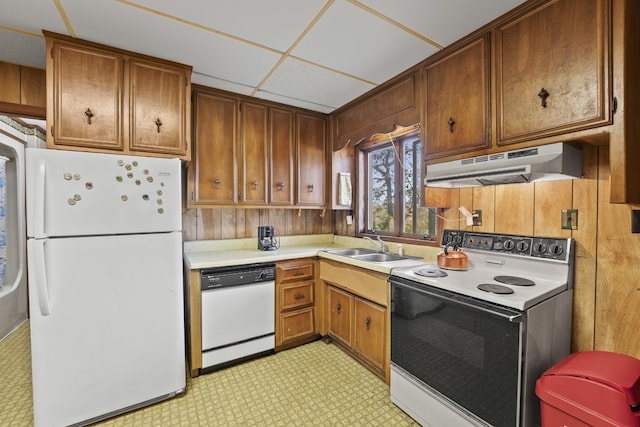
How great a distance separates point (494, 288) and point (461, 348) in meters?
0.36

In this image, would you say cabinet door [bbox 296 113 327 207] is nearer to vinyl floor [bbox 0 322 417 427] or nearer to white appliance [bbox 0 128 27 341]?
vinyl floor [bbox 0 322 417 427]

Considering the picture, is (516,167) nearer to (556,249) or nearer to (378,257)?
(556,249)

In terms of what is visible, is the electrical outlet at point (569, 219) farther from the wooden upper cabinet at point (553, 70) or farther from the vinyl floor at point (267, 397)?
the vinyl floor at point (267, 397)

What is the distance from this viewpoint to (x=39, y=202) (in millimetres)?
1566

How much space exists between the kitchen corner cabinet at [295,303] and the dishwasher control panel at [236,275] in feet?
0.37

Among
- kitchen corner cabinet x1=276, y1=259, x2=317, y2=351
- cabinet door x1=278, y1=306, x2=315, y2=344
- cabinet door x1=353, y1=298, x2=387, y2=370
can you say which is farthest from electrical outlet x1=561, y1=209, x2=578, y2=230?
cabinet door x1=278, y1=306, x2=315, y2=344

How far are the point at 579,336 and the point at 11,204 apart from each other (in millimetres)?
5274

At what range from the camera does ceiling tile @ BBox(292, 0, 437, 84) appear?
5.41ft

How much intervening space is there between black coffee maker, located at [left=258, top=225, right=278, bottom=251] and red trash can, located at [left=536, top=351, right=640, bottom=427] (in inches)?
88.7

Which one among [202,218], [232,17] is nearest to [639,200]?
[232,17]

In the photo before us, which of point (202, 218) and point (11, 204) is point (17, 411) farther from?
point (11, 204)

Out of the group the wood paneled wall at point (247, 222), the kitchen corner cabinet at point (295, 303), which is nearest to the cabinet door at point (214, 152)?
the wood paneled wall at point (247, 222)

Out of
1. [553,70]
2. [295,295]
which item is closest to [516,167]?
[553,70]

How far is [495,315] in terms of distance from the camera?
131cm
